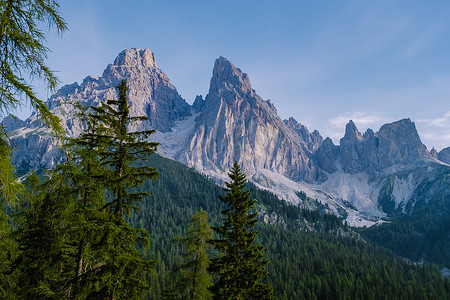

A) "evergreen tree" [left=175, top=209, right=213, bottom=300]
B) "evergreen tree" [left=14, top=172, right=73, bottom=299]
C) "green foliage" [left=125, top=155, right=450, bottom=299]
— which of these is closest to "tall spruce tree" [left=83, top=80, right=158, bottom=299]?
"evergreen tree" [left=14, top=172, right=73, bottom=299]

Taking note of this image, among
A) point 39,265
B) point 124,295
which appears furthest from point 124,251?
point 39,265

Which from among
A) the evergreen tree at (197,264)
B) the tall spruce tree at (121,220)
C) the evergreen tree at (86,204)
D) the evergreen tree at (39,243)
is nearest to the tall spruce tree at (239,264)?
the evergreen tree at (197,264)

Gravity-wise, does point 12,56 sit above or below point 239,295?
above

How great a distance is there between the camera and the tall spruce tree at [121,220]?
42.1 ft

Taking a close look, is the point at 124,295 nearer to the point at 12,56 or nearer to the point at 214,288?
the point at 214,288

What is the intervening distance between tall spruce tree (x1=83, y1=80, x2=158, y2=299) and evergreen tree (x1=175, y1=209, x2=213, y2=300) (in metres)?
10.2

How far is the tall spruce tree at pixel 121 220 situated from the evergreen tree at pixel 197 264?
10.2m

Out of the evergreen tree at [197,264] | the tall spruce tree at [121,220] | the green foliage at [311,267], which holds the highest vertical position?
the tall spruce tree at [121,220]

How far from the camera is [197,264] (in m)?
24.1

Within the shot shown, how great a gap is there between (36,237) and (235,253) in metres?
13.5

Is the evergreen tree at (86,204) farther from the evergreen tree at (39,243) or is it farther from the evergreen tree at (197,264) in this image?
the evergreen tree at (197,264)

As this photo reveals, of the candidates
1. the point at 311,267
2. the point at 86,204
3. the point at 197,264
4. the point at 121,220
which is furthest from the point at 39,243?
the point at 311,267

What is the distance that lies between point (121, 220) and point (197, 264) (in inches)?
502

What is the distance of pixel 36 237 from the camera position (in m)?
18.6
